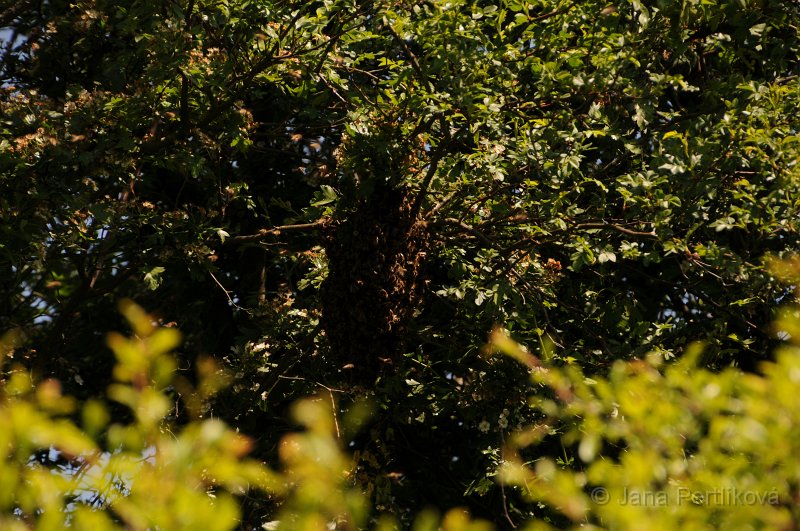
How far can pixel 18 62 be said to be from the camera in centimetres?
664

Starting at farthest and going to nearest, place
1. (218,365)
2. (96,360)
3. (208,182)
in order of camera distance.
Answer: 1. (96,360)
2. (208,182)
3. (218,365)

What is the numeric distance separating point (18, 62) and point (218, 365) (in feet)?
9.46

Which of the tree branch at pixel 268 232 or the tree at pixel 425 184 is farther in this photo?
the tree branch at pixel 268 232

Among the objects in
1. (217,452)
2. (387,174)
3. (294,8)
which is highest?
(294,8)

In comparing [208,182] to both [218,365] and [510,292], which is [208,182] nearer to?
[218,365]

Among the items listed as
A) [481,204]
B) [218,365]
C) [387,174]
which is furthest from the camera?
[218,365]

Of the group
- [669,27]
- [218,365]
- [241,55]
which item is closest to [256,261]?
[218,365]

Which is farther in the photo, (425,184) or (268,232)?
(268,232)

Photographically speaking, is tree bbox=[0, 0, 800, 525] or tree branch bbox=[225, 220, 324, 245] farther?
tree branch bbox=[225, 220, 324, 245]

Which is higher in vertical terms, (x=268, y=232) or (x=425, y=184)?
(x=268, y=232)

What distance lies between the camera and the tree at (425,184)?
454cm

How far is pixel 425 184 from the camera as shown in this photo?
4652 mm

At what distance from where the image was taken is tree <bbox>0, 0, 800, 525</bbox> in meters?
4.54

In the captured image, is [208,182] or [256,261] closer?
[208,182]
